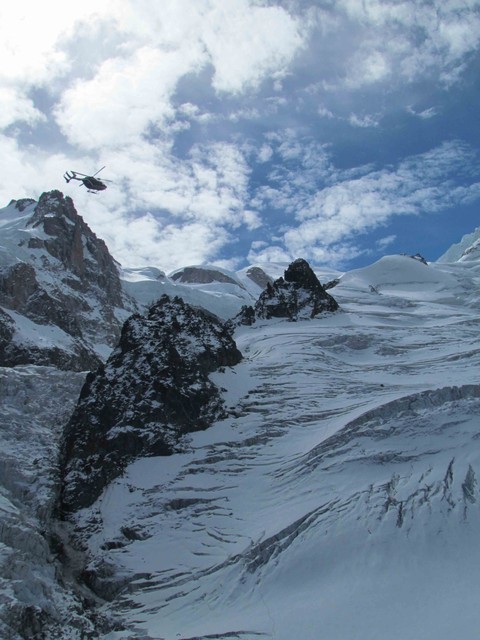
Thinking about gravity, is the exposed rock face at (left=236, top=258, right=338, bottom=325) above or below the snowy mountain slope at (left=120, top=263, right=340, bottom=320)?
below

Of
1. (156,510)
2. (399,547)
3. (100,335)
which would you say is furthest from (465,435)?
(100,335)

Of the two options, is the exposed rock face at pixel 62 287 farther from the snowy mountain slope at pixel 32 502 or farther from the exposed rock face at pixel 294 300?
the snowy mountain slope at pixel 32 502

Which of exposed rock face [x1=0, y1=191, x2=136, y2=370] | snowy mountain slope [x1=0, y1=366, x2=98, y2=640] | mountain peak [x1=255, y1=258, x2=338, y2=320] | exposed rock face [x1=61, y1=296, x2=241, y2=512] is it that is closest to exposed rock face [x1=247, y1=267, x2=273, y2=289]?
exposed rock face [x1=0, y1=191, x2=136, y2=370]

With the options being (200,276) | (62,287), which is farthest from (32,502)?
(200,276)

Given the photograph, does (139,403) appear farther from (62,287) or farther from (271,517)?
(62,287)

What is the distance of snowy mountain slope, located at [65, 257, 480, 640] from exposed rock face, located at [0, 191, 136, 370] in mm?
38521

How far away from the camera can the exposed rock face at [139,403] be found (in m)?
42.2

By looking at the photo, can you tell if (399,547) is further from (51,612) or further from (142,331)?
(142,331)

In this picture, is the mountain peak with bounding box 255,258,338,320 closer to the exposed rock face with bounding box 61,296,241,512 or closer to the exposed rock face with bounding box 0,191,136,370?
the exposed rock face with bounding box 61,296,241,512

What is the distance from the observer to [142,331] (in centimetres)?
5375

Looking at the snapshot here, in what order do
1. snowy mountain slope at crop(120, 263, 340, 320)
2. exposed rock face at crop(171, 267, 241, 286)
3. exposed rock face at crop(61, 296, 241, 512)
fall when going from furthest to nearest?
exposed rock face at crop(171, 267, 241, 286) → snowy mountain slope at crop(120, 263, 340, 320) → exposed rock face at crop(61, 296, 241, 512)

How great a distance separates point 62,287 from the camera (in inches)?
4323

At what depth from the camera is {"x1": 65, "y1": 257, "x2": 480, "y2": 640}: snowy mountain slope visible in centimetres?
2891

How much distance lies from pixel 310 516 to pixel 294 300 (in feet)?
152
